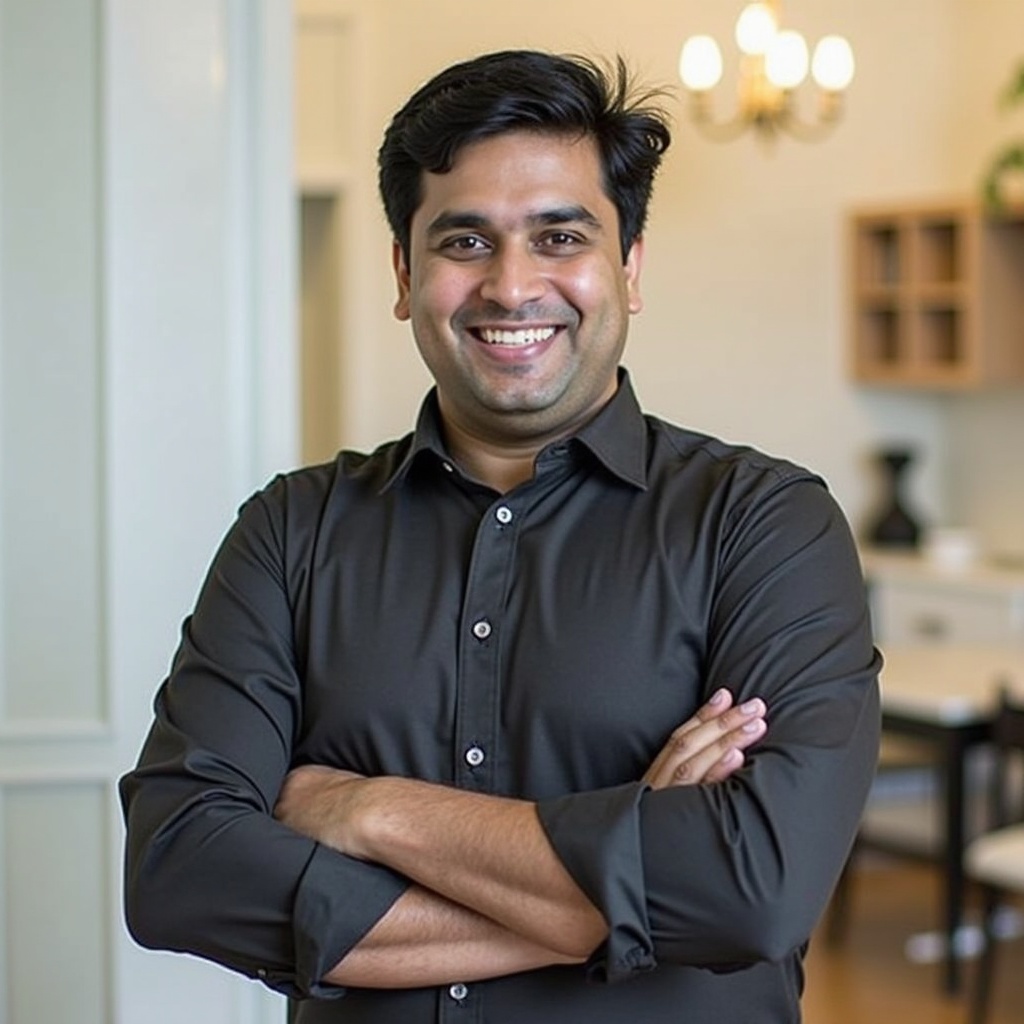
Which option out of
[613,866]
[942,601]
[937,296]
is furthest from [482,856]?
[937,296]

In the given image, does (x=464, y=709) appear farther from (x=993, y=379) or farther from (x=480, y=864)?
(x=993, y=379)

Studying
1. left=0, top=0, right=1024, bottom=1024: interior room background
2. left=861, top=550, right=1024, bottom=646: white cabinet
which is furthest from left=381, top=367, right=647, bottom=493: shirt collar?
left=861, top=550, right=1024, bottom=646: white cabinet

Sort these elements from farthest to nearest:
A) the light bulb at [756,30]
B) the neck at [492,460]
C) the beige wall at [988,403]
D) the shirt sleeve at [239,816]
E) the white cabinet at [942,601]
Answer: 1. the beige wall at [988,403]
2. the white cabinet at [942,601]
3. the light bulb at [756,30]
4. the neck at [492,460]
5. the shirt sleeve at [239,816]

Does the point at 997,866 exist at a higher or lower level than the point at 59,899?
lower

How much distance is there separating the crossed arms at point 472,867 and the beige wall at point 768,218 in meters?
4.97

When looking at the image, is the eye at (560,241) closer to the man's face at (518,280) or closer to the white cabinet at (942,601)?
the man's face at (518,280)

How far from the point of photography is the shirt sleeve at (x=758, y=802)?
5.56 ft

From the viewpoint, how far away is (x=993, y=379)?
697 cm

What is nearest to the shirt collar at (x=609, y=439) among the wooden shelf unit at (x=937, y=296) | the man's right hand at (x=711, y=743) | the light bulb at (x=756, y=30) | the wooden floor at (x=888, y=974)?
the man's right hand at (x=711, y=743)

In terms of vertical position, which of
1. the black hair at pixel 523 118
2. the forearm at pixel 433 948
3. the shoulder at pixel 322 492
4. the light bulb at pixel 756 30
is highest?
the light bulb at pixel 756 30

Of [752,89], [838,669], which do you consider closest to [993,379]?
[752,89]

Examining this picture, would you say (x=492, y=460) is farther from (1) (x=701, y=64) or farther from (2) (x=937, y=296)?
(2) (x=937, y=296)

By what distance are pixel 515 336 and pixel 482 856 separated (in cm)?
50

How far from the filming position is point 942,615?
673 centimetres
